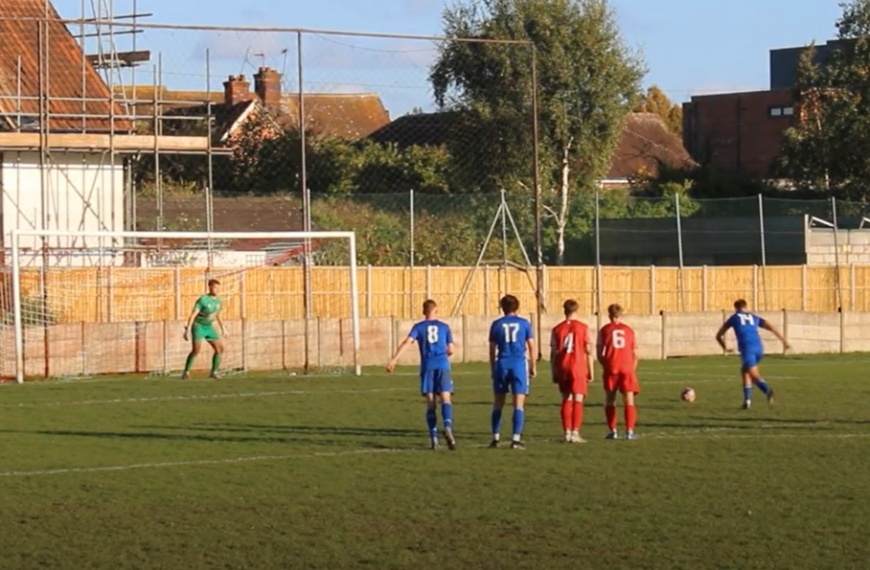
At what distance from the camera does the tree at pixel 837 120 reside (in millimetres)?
58656

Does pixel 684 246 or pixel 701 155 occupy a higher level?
pixel 701 155

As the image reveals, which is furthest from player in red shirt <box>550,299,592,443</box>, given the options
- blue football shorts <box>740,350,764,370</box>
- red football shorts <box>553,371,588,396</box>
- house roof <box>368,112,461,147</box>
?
house roof <box>368,112,461,147</box>

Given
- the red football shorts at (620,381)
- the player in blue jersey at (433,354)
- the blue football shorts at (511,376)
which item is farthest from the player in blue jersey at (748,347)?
the player in blue jersey at (433,354)

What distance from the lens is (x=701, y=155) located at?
79.4 meters

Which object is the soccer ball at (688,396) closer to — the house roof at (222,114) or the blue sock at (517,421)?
the blue sock at (517,421)

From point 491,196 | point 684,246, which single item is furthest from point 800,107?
point 491,196

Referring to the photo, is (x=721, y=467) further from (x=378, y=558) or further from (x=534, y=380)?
(x=534, y=380)

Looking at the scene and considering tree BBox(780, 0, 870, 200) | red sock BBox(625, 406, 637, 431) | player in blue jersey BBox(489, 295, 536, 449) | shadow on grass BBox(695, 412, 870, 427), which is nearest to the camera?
player in blue jersey BBox(489, 295, 536, 449)

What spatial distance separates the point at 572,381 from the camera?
712 inches

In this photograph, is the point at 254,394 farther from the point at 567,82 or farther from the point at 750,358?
the point at 567,82

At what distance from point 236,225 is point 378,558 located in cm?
3458

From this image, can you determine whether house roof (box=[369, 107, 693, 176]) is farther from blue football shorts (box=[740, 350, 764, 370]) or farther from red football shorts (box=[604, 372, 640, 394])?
red football shorts (box=[604, 372, 640, 394])

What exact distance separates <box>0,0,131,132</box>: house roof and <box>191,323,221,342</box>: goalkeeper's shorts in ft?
33.2

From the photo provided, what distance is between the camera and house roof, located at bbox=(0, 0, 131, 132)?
39031 mm
